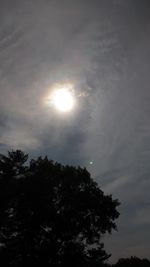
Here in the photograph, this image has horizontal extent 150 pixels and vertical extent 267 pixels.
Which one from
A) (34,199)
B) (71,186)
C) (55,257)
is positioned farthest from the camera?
(71,186)

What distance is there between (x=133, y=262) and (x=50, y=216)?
56.1 m

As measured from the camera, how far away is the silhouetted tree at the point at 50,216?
122 ft

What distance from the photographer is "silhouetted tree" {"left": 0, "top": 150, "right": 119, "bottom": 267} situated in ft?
122

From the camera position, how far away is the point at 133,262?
85750 mm

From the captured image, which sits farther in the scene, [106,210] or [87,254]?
[106,210]

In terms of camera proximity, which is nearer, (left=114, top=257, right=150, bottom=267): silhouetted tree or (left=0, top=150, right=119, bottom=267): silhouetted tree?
(left=0, top=150, right=119, bottom=267): silhouetted tree

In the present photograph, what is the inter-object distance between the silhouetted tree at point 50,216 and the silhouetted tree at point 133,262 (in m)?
48.5

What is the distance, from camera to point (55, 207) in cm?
4031

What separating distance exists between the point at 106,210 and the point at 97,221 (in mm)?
1951

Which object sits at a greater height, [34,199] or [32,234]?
[34,199]

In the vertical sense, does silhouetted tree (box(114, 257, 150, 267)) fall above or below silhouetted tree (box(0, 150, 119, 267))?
above

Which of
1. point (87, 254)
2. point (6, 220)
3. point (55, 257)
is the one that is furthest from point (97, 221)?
point (6, 220)

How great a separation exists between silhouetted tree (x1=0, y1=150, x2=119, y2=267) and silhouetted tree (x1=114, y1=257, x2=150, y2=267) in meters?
48.5

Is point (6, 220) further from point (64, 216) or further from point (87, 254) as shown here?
point (87, 254)
